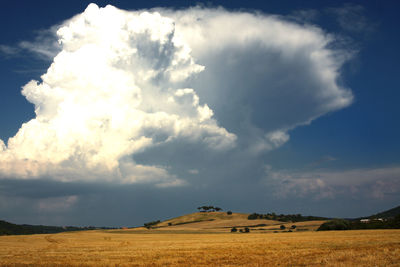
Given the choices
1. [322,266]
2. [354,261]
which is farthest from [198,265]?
[354,261]

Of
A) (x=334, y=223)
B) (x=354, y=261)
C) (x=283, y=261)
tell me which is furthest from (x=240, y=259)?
(x=334, y=223)

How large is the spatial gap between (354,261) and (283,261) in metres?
5.67

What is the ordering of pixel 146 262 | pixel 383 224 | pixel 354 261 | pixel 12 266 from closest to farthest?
1. pixel 354 261
2. pixel 12 266
3. pixel 146 262
4. pixel 383 224

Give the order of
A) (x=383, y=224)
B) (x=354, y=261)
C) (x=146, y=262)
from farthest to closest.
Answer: (x=383, y=224) < (x=146, y=262) < (x=354, y=261)

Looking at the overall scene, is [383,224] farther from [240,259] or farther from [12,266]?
[12,266]

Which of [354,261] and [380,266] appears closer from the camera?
[380,266]

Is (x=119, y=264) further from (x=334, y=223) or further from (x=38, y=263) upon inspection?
(x=334, y=223)

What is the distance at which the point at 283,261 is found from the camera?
30828mm

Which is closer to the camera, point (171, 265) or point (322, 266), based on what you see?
point (322, 266)

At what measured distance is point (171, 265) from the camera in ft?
99.3

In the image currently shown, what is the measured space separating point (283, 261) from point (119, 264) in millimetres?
14394

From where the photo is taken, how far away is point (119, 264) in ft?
104

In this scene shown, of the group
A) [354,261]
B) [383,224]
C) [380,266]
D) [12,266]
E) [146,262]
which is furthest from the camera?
[383,224]

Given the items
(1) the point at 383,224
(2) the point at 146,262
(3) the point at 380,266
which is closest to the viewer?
(3) the point at 380,266
